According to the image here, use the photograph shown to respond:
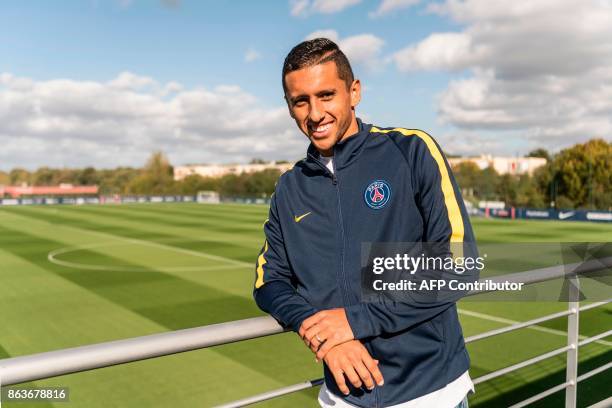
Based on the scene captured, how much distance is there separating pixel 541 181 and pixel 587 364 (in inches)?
2541

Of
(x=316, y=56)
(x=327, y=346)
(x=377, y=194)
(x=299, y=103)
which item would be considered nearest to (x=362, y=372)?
(x=327, y=346)

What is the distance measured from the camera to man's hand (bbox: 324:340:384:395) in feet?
6.55

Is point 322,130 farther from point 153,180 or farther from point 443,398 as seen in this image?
point 153,180

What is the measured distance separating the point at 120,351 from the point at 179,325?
9.79 m

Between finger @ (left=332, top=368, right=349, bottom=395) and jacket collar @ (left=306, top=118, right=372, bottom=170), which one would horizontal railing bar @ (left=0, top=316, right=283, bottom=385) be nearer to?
finger @ (left=332, top=368, right=349, bottom=395)

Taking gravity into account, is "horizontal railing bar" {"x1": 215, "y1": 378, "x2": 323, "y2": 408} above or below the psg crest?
below

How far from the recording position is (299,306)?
2199 millimetres

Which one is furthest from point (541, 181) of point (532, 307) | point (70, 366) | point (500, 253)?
point (70, 366)

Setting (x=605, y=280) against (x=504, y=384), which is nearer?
(x=605, y=280)

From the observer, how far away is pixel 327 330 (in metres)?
2.02

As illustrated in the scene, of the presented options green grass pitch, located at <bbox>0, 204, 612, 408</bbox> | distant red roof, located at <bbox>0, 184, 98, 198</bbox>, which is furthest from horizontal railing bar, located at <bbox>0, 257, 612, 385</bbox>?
distant red roof, located at <bbox>0, 184, 98, 198</bbox>

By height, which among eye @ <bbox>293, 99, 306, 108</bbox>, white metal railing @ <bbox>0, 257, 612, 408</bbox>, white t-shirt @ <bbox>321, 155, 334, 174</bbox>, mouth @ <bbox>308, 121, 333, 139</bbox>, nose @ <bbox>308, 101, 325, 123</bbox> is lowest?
white metal railing @ <bbox>0, 257, 612, 408</bbox>

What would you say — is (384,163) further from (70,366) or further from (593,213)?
(593,213)

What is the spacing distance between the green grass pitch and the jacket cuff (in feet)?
18.7
